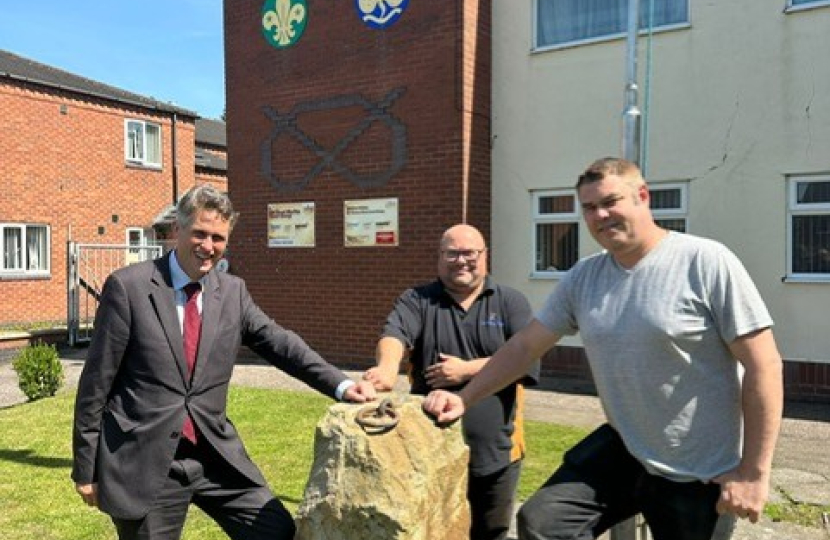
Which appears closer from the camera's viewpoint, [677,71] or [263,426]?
[263,426]

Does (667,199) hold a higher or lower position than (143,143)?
lower

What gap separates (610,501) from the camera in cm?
274

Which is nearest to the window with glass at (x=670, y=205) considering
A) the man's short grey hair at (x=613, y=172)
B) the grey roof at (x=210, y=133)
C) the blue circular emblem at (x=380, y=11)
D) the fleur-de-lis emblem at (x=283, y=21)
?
the blue circular emblem at (x=380, y=11)

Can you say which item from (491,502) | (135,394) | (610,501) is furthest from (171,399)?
(610,501)

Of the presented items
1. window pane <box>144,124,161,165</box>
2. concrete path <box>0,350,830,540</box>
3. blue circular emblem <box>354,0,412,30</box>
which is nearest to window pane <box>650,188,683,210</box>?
concrete path <box>0,350,830,540</box>

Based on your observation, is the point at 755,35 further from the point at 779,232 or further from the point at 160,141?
the point at 160,141

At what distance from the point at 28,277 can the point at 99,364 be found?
17235 millimetres

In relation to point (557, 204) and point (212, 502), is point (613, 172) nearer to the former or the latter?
point (212, 502)

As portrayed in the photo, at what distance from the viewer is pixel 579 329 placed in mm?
2869

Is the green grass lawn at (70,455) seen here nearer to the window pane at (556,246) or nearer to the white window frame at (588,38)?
the window pane at (556,246)

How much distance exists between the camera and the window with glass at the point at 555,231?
10.3m

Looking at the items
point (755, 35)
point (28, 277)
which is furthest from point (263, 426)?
point (28, 277)

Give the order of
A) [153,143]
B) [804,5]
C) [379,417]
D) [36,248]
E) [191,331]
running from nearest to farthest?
[379,417] → [191,331] → [804,5] → [36,248] → [153,143]

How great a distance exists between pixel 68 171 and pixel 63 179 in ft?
0.90
